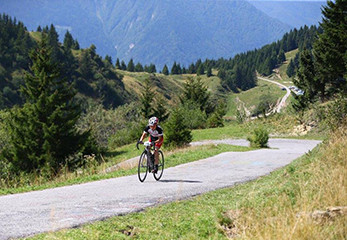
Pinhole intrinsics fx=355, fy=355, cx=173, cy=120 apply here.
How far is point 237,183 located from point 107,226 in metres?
6.42

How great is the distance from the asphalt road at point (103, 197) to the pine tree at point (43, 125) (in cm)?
1694

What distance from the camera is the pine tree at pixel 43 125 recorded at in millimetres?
29969

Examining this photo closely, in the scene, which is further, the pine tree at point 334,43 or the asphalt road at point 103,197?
the pine tree at point 334,43

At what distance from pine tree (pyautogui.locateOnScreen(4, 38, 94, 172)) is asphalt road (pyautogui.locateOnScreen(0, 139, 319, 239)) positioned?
16.9 m

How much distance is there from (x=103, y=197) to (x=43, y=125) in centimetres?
2263

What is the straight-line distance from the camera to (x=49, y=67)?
33.7 meters

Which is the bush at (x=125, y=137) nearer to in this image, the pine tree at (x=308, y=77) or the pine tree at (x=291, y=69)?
the pine tree at (x=308, y=77)

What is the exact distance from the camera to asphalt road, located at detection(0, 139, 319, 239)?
6.80 metres

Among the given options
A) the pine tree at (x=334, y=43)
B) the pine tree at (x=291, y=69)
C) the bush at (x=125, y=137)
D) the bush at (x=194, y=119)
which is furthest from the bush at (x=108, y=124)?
the pine tree at (x=291, y=69)

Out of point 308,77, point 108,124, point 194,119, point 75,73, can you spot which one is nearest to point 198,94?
point 194,119

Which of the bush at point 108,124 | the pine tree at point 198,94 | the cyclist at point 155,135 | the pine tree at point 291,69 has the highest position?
the pine tree at point 291,69

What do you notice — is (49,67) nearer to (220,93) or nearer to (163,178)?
(163,178)

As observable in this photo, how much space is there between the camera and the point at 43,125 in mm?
29938

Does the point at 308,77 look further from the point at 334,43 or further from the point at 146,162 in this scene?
the point at 146,162
